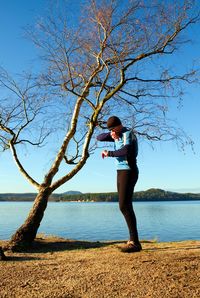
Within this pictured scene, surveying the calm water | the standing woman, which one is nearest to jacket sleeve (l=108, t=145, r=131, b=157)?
the standing woman

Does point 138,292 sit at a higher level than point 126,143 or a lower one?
lower

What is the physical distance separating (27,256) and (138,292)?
415 centimetres

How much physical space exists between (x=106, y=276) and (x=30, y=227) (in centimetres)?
509

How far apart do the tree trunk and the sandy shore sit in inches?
77.1

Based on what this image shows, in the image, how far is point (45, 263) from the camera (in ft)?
24.4

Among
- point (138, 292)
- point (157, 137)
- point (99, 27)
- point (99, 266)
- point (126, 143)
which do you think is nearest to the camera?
point (138, 292)

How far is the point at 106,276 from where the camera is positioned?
596 centimetres

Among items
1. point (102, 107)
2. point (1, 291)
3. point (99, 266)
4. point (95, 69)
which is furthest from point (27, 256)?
point (95, 69)

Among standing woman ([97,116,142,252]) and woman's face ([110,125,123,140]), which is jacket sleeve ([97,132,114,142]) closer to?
woman's face ([110,125,123,140])

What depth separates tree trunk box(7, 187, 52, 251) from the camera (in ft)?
32.8

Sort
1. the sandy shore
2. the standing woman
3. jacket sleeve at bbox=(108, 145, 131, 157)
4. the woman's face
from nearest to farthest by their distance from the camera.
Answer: the sandy shore
jacket sleeve at bbox=(108, 145, 131, 157)
the standing woman
the woman's face

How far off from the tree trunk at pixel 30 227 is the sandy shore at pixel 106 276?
1.96 meters

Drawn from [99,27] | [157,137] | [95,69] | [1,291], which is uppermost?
[99,27]

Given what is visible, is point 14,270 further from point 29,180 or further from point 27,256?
point 29,180
